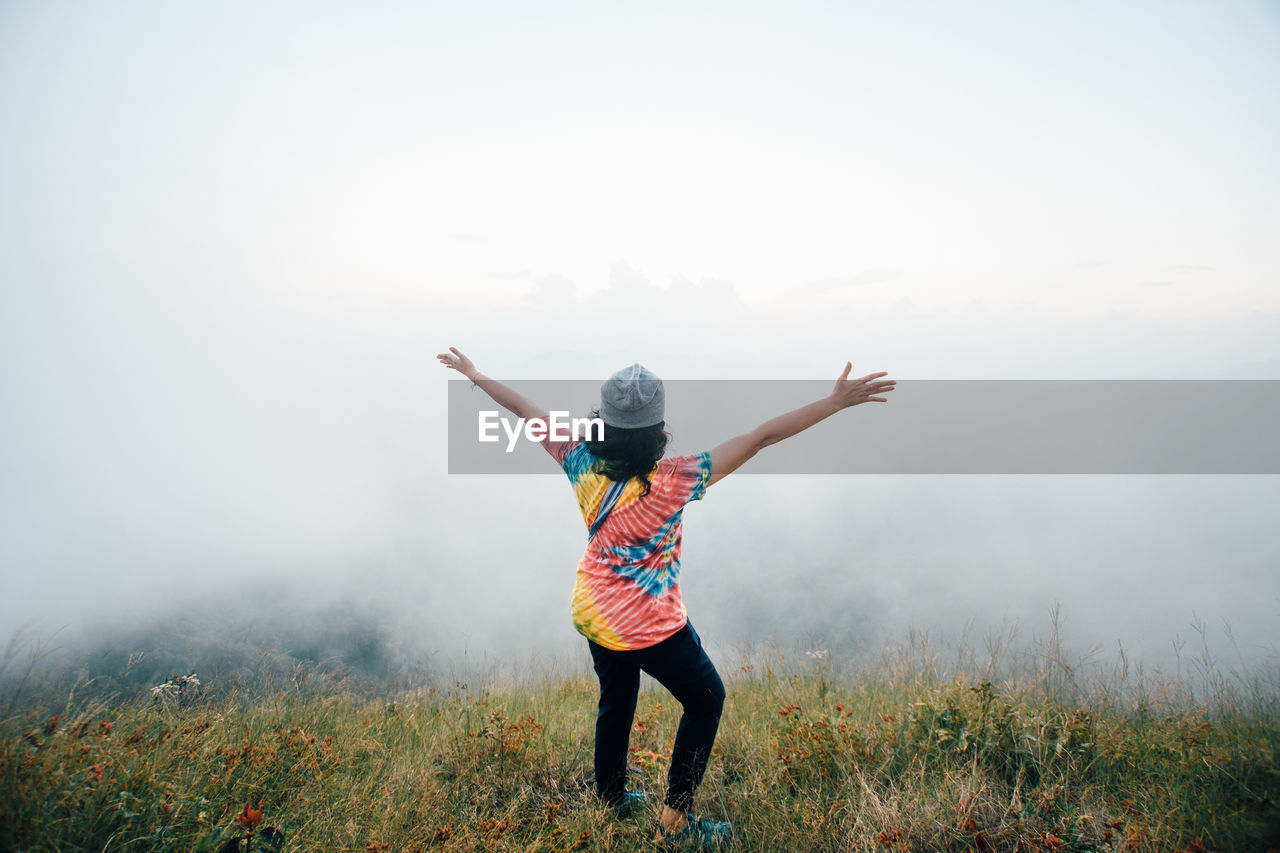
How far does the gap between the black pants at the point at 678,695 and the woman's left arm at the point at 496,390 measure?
1.32 metres

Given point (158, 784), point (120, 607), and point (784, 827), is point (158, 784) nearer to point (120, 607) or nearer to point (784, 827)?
point (784, 827)

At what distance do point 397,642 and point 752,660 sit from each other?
241 feet

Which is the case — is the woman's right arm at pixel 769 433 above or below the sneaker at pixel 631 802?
above

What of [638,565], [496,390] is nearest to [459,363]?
[496,390]

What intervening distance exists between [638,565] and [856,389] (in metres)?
1.45

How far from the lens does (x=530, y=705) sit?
219 inches

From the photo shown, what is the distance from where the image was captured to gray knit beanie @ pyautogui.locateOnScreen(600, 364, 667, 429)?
10.3 ft

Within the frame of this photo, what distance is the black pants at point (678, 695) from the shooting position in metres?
3.13

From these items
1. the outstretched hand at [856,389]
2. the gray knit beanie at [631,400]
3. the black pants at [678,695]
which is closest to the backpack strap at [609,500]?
the gray knit beanie at [631,400]

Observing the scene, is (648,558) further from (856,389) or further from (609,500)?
(856,389)

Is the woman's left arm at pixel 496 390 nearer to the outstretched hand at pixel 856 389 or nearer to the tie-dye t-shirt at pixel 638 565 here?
the tie-dye t-shirt at pixel 638 565

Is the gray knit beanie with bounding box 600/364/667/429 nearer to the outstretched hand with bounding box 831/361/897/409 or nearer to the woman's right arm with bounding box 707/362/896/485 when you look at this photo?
the woman's right arm with bounding box 707/362/896/485

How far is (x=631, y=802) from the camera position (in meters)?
3.57

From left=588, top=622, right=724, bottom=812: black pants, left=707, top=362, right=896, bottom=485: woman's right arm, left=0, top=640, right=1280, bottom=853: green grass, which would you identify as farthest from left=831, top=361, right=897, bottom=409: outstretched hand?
left=0, top=640, right=1280, bottom=853: green grass
